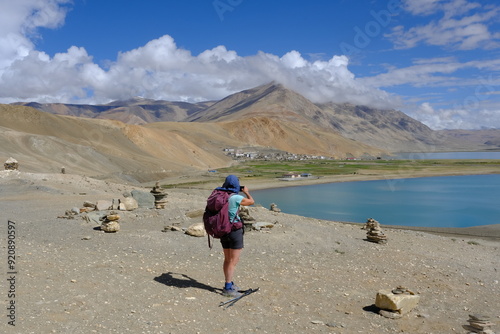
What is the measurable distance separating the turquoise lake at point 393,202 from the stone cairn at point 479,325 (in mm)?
32107

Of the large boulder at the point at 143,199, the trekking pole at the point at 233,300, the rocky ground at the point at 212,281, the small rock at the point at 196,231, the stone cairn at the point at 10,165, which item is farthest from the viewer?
the stone cairn at the point at 10,165

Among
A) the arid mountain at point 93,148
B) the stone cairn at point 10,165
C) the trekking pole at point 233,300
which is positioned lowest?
the trekking pole at point 233,300

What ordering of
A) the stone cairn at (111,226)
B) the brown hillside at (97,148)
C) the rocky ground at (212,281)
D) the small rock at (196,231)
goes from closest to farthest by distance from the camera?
1. the rocky ground at (212,281)
2. the stone cairn at (111,226)
3. the small rock at (196,231)
4. the brown hillside at (97,148)

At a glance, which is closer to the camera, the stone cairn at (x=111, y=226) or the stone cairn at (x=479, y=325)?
the stone cairn at (x=479, y=325)

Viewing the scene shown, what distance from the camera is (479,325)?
27.6 feet

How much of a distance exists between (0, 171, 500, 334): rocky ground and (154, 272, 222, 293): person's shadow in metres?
0.02

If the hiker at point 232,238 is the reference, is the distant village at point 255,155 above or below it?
above

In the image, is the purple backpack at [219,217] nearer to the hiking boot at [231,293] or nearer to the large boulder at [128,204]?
the hiking boot at [231,293]

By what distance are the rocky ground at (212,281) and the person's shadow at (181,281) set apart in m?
0.02

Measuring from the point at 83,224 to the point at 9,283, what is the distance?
22.8ft

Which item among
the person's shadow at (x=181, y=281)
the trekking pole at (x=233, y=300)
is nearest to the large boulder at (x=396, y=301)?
the trekking pole at (x=233, y=300)

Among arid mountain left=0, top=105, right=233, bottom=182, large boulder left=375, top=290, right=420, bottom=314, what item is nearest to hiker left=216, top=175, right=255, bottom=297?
large boulder left=375, top=290, right=420, bottom=314

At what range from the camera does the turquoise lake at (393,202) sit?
140 ft

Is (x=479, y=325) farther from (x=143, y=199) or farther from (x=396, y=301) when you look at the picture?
(x=143, y=199)
